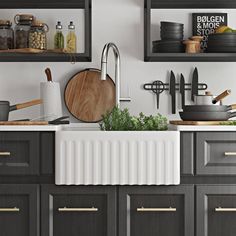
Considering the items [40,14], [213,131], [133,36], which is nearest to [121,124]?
[213,131]

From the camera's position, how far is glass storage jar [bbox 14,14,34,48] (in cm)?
337

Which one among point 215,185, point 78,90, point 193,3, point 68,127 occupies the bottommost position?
point 215,185

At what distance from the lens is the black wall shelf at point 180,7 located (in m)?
3.30

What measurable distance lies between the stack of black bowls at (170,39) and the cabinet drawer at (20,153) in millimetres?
977

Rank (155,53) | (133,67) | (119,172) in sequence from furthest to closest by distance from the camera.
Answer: (133,67) → (155,53) → (119,172)

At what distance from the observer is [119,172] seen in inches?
112

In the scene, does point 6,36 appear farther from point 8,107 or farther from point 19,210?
point 19,210

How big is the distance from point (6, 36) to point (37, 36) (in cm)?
19

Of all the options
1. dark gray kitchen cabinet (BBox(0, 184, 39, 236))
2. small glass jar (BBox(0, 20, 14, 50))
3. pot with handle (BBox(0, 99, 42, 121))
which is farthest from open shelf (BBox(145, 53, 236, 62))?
dark gray kitchen cabinet (BBox(0, 184, 39, 236))

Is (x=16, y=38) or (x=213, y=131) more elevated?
(x=16, y=38)

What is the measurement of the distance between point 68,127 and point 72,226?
0.76 meters

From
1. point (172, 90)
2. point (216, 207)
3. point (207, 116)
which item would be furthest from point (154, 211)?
point (172, 90)

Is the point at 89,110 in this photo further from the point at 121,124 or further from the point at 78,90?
the point at 121,124

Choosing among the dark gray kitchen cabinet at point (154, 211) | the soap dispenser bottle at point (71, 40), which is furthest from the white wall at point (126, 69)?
the dark gray kitchen cabinet at point (154, 211)
